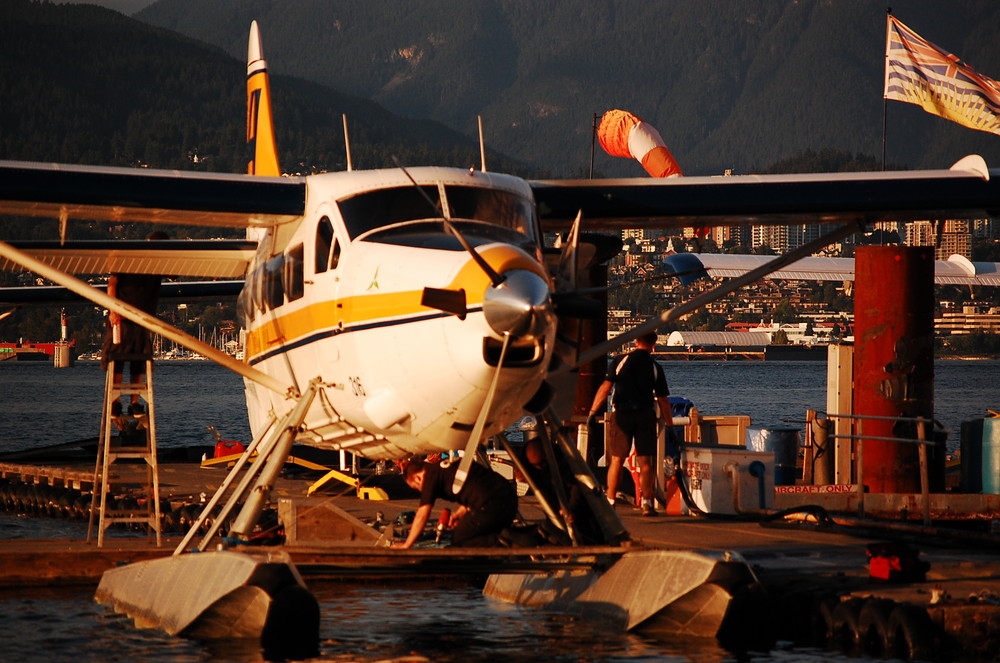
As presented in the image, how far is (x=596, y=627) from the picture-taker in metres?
9.99

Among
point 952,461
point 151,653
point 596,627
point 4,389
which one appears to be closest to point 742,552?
point 596,627

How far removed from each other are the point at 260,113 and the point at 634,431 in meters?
8.27

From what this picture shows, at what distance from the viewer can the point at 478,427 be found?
8.30m

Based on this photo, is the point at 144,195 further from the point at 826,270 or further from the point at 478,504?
the point at 826,270

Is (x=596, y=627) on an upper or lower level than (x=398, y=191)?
lower

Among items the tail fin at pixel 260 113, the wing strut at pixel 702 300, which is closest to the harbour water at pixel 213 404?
the tail fin at pixel 260 113

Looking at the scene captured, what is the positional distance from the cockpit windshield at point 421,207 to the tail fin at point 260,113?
26.4 ft

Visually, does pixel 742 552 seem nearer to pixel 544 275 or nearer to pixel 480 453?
Result: pixel 480 453

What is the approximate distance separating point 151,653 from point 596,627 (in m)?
3.12

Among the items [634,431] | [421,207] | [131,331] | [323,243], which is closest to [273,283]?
[323,243]

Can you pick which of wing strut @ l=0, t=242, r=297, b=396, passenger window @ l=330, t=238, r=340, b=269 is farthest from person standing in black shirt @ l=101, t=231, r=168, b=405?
passenger window @ l=330, t=238, r=340, b=269

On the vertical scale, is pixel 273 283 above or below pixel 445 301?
above

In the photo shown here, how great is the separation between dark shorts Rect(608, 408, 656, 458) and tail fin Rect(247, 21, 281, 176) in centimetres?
639

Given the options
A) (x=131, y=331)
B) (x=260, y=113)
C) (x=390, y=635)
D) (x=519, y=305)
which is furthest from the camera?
(x=260, y=113)
